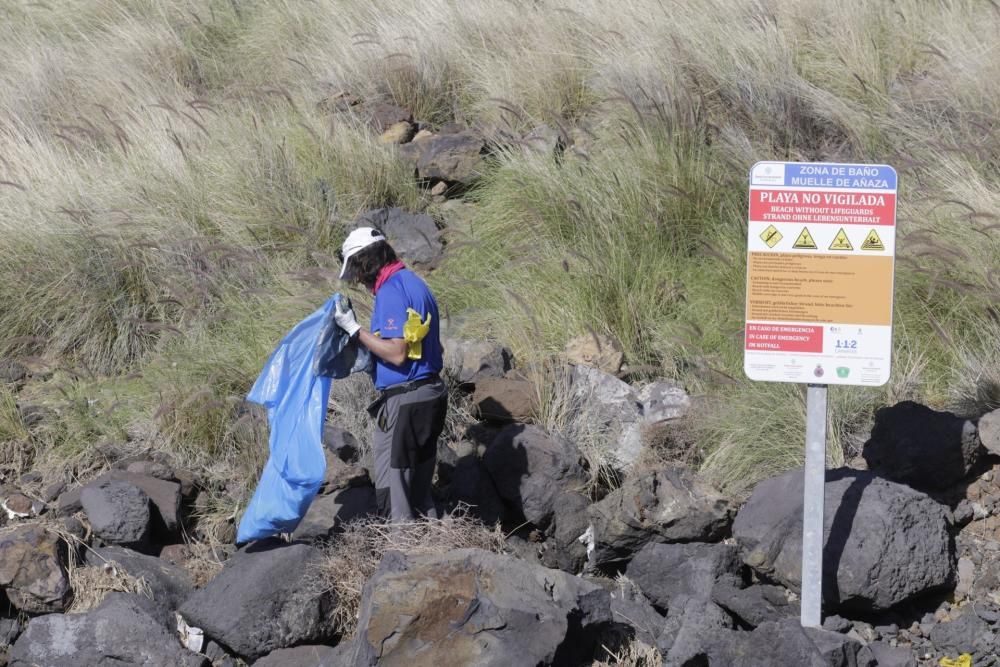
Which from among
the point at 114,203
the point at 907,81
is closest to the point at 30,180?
the point at 114,203

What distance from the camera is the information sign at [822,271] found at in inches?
189

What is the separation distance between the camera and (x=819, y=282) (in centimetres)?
485

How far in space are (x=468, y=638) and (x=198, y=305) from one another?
407 cm

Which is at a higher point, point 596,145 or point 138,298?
point 596,145

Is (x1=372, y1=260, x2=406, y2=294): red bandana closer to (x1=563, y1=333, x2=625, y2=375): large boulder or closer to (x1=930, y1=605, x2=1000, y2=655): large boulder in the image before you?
(x1=563, y1=333, x2=625, y2=375): large boulder

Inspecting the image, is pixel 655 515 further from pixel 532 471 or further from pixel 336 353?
pixel 336 353

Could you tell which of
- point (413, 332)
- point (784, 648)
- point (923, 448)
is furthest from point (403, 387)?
point (923, 448)

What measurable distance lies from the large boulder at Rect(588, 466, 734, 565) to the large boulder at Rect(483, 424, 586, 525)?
0.32 metres

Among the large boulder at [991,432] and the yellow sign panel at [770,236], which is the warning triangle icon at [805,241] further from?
the large boulder at [991,432]

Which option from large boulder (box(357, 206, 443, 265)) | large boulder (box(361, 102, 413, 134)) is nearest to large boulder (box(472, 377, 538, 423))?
large boulder (box(357, 206, 443, 265))

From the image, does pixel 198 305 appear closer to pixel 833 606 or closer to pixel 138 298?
pixel 138 298

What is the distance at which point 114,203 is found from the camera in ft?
29.3

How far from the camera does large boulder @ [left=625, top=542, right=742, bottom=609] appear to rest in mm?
5457

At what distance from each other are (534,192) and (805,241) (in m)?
3.80
